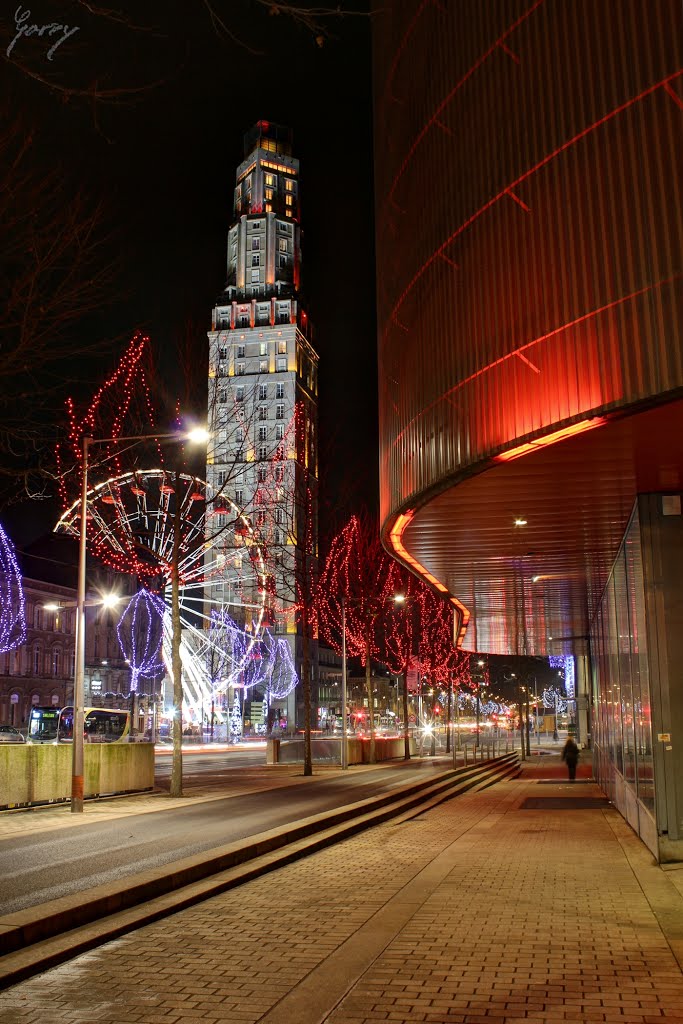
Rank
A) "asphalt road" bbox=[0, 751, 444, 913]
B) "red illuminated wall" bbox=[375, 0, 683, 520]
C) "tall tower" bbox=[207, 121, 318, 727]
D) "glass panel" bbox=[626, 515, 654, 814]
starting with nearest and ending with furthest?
"red illuminated wall" bbox=[375, 0, 683, 520], "asphalt road" bbox=[0, 751, 444, 913], "glass panel" bbox=[626, 515, 654, 814], "tall tower" bbox=[207, 121, 318, 727]

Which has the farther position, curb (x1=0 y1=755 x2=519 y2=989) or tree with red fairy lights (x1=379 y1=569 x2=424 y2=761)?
tree with red fairy lights (x1=379 y1=569 x2=424 y2=761)

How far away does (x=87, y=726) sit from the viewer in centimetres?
5794

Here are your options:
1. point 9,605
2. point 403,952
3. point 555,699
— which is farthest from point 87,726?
point 555,699

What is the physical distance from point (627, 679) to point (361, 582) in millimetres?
33691

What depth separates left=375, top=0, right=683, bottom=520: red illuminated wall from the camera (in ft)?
28.9

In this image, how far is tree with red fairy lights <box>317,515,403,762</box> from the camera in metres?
47.1

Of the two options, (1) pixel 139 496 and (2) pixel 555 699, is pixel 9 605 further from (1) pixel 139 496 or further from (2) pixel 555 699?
(2) pixel 555 699

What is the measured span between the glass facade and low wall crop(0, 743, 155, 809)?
12.2 metres

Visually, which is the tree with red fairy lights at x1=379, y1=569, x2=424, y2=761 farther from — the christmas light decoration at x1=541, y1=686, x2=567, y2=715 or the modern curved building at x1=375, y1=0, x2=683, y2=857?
the christmas light decoration at x1=541, y1=686, x2=567, y2=715

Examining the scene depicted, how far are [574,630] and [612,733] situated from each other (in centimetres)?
1371

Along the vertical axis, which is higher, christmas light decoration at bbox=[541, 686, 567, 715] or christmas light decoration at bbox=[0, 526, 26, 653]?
christmas light decoration at bbox=[0, 526, 26, 653]

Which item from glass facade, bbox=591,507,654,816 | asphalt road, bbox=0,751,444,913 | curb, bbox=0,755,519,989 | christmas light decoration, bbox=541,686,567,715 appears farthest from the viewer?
christmas light decoration, bbox=541,686,567,715

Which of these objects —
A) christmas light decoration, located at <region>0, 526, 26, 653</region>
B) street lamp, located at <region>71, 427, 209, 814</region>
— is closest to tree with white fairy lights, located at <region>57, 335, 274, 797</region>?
street lamp, located at <region>71, 427, 209, 814</region>

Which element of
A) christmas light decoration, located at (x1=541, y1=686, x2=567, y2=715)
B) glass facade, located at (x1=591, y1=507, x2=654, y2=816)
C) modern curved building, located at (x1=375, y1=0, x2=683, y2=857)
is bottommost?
christmas light decoration, located at (x1=541, y1=686, x2=567, y2=715)
